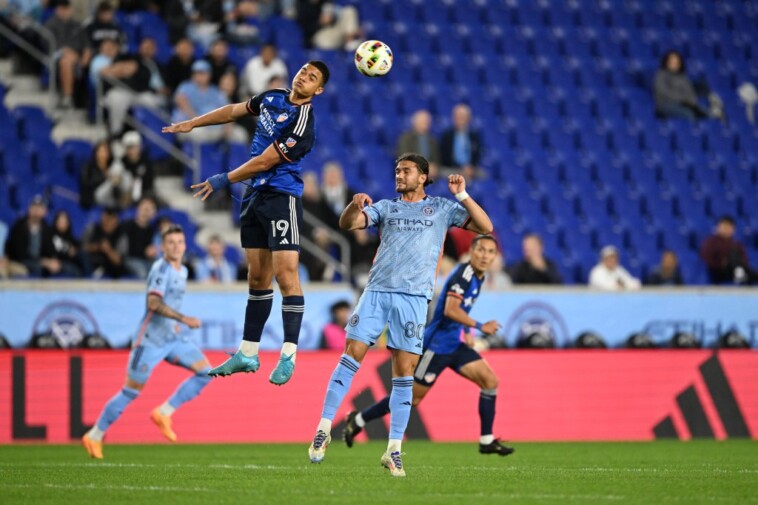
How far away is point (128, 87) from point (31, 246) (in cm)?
349

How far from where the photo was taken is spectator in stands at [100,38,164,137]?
1798 cm

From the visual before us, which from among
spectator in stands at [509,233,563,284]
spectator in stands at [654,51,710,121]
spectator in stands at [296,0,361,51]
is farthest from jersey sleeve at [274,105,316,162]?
spectator in stands at [654,51,710,121]

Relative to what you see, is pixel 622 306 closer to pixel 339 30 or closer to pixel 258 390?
pixel 258 390

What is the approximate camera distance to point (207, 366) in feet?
43.2

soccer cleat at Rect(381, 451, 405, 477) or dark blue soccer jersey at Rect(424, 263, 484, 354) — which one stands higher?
dark blue soccer jersey at Rect(424, 263, 484, 354)

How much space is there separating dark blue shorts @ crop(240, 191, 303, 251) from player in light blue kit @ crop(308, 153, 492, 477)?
1.31 ft

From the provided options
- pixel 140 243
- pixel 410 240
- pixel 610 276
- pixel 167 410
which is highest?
pixel 410 240

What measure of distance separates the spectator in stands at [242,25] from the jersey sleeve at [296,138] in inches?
427

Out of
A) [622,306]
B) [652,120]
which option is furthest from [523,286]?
[652,120]

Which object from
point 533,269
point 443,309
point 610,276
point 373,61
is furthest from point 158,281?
point 610,276

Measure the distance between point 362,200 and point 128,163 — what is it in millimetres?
8298

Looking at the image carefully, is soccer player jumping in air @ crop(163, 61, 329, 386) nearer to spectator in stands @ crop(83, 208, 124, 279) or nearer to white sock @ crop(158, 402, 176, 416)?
white sock @ crop(158, 402, 176, 416)

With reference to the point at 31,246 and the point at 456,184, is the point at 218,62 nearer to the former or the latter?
the point at 31,246

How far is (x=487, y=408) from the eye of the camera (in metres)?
12.3
